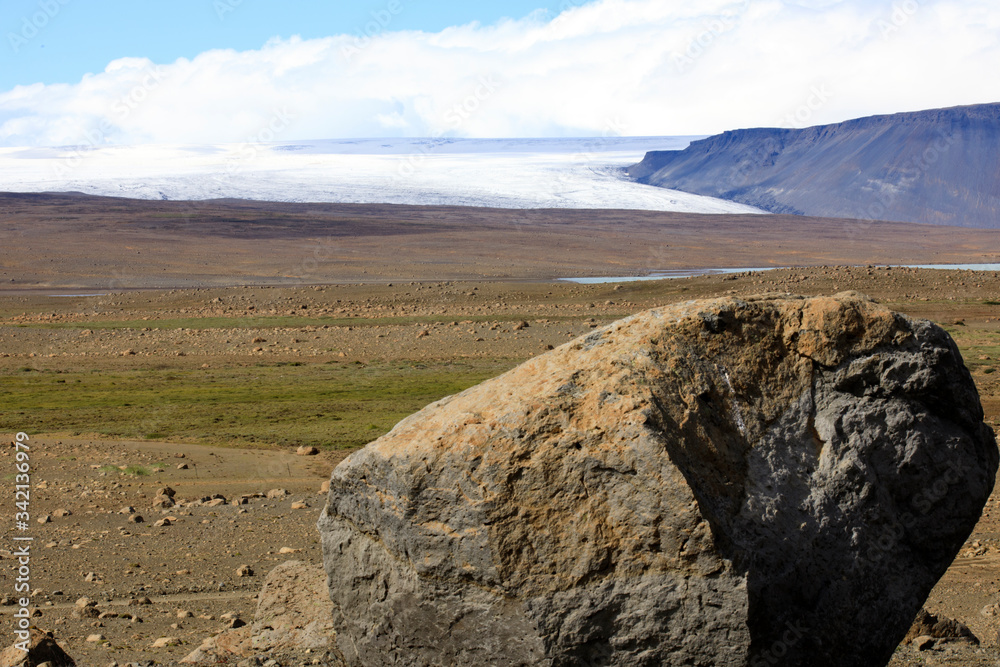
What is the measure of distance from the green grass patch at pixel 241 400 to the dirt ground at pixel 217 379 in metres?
0.21

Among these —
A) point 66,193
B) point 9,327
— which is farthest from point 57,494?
point 66,193

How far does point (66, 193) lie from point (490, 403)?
10732cm

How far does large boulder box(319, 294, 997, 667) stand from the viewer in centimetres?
491

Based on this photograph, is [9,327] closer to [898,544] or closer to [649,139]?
[898,544]

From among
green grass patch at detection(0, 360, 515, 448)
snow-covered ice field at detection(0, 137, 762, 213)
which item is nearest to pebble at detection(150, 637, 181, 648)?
green grass patch at detection(0, 360, 515, 448)

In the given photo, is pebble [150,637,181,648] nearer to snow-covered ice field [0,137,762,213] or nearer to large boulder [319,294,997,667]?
large boulder [319,294,997,667]

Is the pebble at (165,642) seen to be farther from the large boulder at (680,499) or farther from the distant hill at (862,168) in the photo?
the distant hill at (862,168)

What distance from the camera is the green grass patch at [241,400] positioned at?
1565 cm

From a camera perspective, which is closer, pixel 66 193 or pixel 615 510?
pixel 615 510

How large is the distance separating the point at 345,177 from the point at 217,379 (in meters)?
91.5

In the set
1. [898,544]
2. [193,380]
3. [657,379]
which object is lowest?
[193,380]

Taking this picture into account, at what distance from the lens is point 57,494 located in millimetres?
11297

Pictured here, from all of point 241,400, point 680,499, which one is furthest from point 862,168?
point 680,499

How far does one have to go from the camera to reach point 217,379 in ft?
70.7
